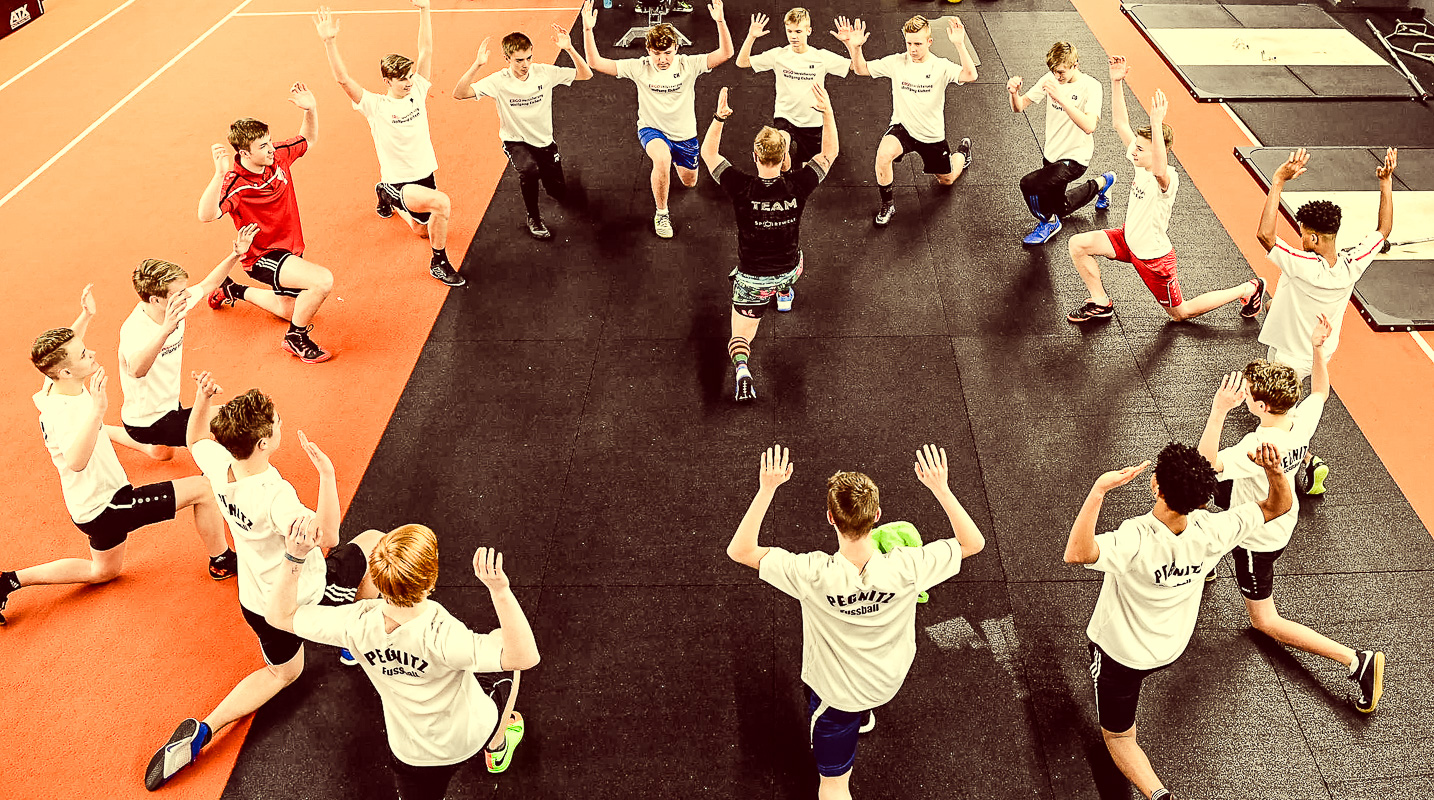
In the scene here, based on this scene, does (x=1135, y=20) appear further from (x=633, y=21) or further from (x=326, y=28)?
(x=326, y=28)

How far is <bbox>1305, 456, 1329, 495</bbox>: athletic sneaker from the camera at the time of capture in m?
A: 5.92

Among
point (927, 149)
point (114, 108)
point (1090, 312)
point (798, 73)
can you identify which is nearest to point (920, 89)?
point (927, 149)

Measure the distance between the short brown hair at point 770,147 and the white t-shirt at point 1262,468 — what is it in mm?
3142

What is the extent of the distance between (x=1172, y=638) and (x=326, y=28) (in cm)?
743

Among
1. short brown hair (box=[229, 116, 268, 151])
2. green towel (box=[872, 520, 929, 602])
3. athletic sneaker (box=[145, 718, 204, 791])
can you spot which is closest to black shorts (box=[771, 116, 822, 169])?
short brown hair (box=[229, 116, 268, 151])

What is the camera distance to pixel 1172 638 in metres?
4.23

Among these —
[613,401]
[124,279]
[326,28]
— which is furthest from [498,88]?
[124,279]

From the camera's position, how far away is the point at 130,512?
5262mm

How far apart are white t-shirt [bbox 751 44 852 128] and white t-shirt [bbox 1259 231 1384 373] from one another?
162 inches

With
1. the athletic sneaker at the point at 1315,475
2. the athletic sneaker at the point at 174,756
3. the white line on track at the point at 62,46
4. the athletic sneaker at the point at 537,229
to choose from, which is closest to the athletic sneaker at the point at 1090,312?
the athletic sneaker at the point at 1315,475

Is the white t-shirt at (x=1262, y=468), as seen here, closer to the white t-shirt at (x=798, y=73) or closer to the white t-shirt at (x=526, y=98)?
the white t-shirt at (x=798, y=73)

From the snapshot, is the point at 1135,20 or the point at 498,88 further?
the point at 1135,20

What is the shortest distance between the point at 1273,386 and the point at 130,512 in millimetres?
6149

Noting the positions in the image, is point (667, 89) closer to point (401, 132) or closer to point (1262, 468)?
point (401, 132)
